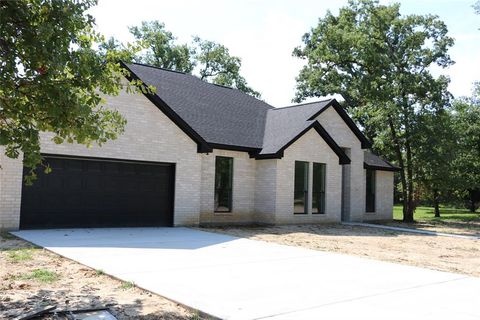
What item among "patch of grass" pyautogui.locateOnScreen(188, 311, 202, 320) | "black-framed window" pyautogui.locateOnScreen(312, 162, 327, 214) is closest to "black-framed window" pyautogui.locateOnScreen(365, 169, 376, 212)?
"black-framed window" pyautogui.locateOnScreen(312, 162, 327, 214)

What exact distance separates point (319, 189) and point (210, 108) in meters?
6.47

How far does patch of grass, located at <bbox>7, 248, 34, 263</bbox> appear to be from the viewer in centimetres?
938

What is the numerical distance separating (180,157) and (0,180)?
6315 millimetres

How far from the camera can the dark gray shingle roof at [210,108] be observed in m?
19.5

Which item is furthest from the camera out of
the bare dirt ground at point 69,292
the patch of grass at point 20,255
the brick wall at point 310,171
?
the brick wall at point 310,171

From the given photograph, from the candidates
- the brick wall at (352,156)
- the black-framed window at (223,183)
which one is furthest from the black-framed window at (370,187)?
the black-framed window at (223,183)

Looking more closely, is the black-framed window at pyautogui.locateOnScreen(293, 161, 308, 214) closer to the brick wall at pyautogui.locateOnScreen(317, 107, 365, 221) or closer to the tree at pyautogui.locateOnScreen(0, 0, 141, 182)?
the brick wall at pyautogui.locateOnScreen(317, 107, 365, 221)

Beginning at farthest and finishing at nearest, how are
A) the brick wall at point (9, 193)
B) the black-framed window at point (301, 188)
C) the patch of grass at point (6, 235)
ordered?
1. the black-framed window at point (301, 188)
2. the brick wall at point (9, 193)
3. the patch of grass at point (6, 235)

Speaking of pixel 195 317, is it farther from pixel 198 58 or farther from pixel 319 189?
pixel 198 58

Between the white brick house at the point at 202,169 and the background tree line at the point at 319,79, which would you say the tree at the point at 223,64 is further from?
the white brick house at the point at 202,169

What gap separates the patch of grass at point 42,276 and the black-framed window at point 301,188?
14.0m

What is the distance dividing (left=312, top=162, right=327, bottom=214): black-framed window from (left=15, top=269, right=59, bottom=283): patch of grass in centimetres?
1515

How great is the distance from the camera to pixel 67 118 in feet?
17.1

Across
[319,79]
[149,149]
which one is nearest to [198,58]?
[319,79]
